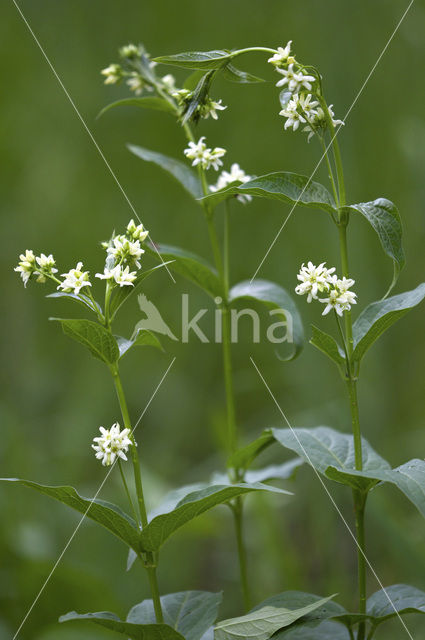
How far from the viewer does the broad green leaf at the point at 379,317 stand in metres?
1.31

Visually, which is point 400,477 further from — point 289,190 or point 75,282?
point 75,282

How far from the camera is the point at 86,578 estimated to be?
2225 millimetres

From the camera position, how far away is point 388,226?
1.30 metres

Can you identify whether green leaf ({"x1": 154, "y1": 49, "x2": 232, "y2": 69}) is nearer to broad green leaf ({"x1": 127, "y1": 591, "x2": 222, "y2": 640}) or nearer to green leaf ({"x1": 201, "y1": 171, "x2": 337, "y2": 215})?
green leaf ({"x1": 201, "y1": 171, "x2": 337, "y2": 215})

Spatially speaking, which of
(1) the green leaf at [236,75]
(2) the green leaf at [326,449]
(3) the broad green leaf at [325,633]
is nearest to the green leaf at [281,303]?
(2) the green leaf at [326,449]

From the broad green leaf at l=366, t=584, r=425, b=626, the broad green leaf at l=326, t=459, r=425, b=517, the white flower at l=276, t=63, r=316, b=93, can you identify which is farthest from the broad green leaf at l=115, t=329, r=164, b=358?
the broad green leaf at l=366, t=584, r=425, b=626

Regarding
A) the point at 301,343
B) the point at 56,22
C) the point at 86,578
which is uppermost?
the point at 56,22

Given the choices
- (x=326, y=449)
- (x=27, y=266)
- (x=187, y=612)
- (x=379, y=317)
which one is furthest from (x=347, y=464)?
(x=27, y=266)

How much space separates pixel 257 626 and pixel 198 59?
116 cm

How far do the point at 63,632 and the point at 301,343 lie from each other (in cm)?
130

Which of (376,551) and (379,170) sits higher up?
(379,170)

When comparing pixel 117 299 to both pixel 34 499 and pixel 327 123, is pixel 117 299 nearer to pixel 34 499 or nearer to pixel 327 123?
pixel 327 123

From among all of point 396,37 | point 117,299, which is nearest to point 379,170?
point 396,37

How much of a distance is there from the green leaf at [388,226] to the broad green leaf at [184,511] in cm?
53
